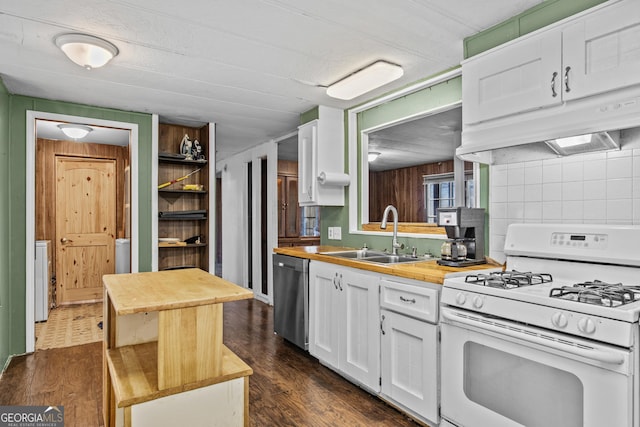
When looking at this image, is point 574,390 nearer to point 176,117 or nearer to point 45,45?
point 45,45

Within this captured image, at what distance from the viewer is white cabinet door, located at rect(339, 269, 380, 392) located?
2.42 m

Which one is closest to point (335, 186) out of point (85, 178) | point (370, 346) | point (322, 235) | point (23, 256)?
point (322, 235)

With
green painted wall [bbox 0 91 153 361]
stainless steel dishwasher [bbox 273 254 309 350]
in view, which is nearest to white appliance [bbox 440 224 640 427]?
stainless steel dishwasher [bbox 273 254 309 350]

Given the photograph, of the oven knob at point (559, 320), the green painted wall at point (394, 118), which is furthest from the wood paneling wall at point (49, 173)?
the oven knob at point (559, 320)

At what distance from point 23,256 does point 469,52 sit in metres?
3.87

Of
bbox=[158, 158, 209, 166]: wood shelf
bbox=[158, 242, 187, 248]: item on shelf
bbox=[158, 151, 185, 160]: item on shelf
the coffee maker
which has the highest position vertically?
bbox=[158, 151, 185, 160]: item on shelf

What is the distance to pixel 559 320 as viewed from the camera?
1445 millimetres

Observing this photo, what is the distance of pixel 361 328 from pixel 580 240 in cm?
135

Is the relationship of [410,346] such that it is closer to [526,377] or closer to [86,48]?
[526,377]

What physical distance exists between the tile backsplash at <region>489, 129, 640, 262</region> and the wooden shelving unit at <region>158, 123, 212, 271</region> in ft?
10.2

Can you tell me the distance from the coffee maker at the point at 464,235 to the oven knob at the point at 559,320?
0.80 m

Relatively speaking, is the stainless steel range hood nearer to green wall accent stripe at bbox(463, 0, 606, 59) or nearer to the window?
green wall accent stripe at bbox(463, 0, 606, 59)

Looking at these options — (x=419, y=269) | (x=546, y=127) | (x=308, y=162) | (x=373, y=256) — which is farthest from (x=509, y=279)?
(x=308, y=162)

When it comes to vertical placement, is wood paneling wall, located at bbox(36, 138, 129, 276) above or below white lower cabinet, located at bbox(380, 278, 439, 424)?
above
